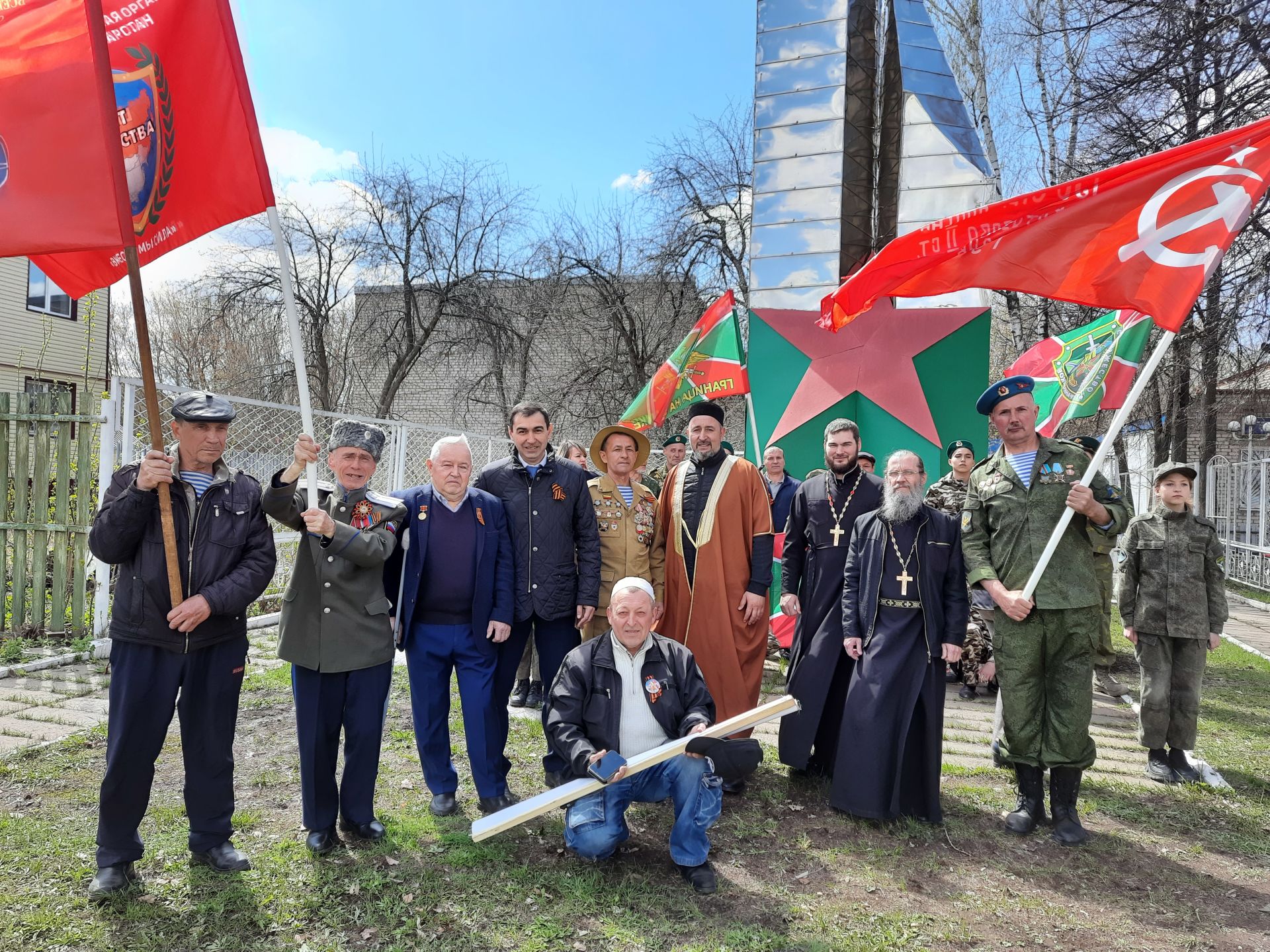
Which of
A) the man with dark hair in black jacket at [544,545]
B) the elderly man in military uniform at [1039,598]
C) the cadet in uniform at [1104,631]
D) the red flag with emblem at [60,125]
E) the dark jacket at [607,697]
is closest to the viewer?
the red flag with emblem at [60,125]

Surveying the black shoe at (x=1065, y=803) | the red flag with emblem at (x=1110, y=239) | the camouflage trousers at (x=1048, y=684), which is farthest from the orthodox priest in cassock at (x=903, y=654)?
the red flag with emblem at (x=1110, y=239)

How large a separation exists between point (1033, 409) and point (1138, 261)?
79cm

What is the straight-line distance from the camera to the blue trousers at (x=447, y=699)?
390 centimetres

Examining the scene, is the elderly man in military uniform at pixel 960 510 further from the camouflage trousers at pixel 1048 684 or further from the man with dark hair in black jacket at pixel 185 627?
the man with dark hair in black jacket at pixel 185 627

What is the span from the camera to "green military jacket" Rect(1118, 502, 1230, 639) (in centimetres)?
475

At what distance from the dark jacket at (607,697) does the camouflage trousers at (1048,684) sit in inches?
59.1

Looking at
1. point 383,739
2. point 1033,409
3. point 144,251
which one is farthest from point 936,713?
point 144,251

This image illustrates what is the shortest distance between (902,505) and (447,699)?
2.40 m

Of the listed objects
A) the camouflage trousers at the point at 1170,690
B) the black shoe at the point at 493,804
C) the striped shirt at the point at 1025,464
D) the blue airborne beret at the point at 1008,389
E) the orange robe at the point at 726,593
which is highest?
the blue airborne beret at the point at 1008,389

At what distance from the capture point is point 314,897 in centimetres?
308

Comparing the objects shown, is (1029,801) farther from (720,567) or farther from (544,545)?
(544,545)

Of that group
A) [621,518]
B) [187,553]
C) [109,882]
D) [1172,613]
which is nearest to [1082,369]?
[1172,613]

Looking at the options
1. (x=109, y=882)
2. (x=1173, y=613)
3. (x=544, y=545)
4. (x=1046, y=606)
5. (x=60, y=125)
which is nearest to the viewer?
(x=60, y=125)

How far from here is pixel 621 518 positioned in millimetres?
4684
